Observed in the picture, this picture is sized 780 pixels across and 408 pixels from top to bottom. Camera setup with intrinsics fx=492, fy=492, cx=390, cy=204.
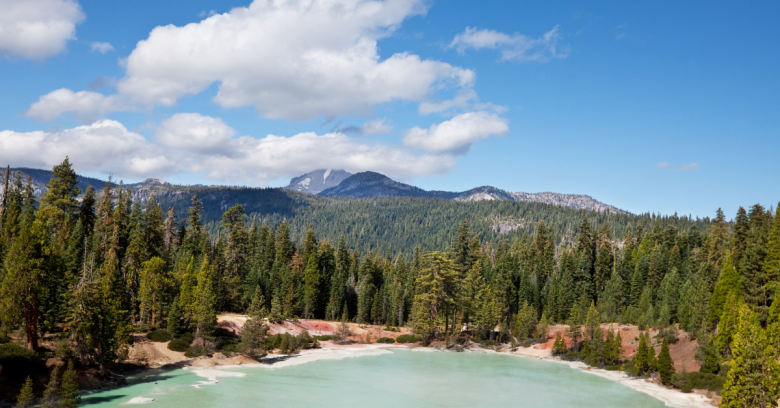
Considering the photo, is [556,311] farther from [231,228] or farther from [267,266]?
[231,228]

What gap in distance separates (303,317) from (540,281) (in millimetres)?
54198

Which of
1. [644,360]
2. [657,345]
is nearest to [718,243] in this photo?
[657,345]

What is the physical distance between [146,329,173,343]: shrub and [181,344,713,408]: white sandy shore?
7.59 meters

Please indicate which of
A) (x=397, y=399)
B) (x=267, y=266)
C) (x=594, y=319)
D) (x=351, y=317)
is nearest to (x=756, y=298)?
(x=594, y=319)

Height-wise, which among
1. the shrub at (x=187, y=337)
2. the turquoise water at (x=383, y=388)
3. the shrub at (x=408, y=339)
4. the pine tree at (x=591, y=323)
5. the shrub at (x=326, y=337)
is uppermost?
the pine tree at (x=591, y=323)

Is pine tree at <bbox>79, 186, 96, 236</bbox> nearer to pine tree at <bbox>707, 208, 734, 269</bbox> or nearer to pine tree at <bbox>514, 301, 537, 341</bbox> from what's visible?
pine tree at <bbox>514, 301, 537, 341</bbox>

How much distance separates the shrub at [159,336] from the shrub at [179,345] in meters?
1.08

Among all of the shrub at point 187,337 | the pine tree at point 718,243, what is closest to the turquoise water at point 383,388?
the shrub at point 187,337

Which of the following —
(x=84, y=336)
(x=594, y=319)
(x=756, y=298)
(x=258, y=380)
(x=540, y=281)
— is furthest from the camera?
(x=540, y=281)

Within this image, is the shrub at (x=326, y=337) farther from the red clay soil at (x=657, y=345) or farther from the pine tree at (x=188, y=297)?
the red clay soil at (x=657, y=345)

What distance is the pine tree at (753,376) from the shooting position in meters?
36.0

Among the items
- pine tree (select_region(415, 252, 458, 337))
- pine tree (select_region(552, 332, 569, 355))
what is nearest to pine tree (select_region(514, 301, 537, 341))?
pine tree (select_region(552, 332, 569, 355))

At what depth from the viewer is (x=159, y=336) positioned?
5978cm

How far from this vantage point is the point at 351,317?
105 meters
